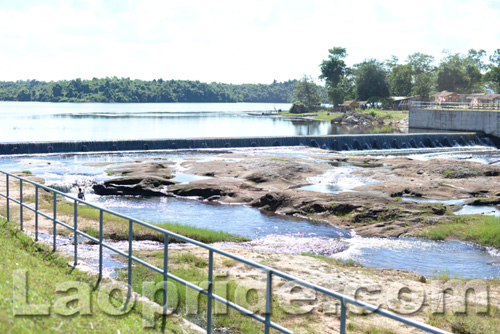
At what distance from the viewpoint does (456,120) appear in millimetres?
58656

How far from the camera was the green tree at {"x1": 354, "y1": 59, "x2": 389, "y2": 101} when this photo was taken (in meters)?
115

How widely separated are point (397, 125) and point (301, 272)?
7030 cm

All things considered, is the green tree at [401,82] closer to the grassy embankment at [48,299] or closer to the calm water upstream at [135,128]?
the calm water upstream at [135,128]

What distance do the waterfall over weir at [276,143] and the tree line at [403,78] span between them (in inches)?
2461

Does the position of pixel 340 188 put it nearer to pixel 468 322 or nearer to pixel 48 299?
pixel 468 322

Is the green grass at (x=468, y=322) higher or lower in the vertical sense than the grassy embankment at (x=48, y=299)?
lower

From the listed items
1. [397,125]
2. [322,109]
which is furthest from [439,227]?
[322,109]

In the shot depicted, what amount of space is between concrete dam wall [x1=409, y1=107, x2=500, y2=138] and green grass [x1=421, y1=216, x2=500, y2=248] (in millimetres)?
39361

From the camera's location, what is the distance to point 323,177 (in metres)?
29.4

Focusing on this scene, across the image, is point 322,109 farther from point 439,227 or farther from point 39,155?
point 439,227

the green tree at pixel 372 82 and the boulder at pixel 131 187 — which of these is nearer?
the boulder at pixel 131 187

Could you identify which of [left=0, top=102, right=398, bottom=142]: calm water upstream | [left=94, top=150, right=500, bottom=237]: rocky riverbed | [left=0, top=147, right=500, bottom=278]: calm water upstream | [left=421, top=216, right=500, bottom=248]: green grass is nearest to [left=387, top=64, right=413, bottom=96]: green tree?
[left=0, top=102, right=398, bottom=142]: calm water upstream

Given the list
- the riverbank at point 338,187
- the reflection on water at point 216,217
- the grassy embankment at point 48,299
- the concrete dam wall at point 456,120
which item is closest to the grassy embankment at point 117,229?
the riverbank at point 338,187

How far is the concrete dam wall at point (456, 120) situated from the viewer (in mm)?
54525
